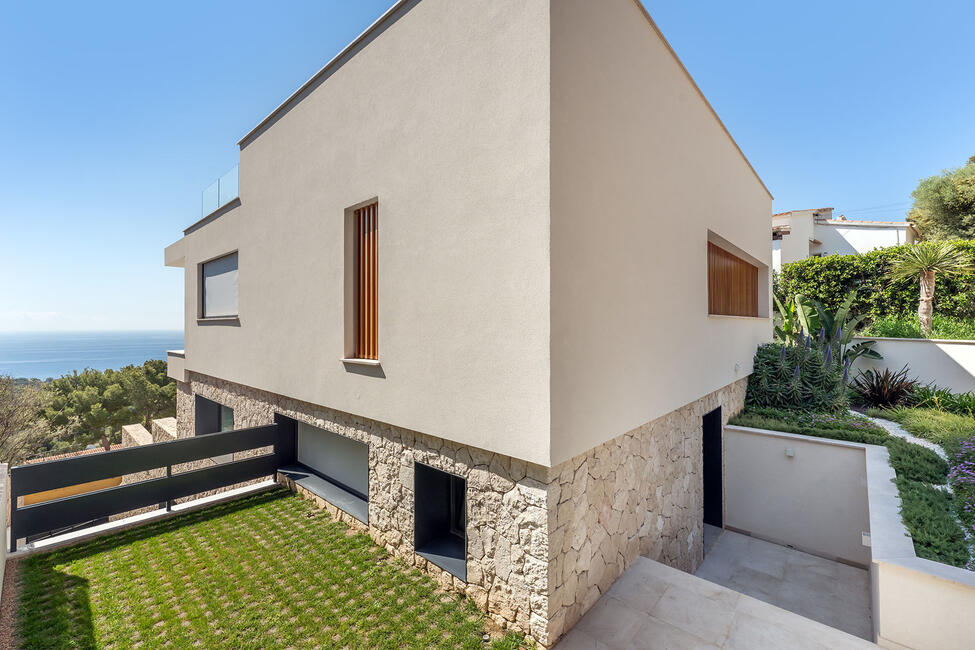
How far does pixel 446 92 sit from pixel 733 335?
8.63m

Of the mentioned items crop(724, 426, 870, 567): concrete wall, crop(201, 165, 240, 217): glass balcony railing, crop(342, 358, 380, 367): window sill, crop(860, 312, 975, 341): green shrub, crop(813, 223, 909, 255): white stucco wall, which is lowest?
crop(724, 426, 870, 567): concrete wall

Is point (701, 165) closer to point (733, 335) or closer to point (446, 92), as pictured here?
point (733, 335)

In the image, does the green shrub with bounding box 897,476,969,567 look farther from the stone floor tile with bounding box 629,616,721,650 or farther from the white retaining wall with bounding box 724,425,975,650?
the stone floor tile with bounding box 629,616,721,650

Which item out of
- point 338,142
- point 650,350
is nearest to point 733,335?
point 650,350

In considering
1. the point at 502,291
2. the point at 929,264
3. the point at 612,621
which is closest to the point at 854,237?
the point at 929,264

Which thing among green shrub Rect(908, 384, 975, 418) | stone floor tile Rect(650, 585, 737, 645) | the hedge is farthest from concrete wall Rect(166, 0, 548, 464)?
the hedge

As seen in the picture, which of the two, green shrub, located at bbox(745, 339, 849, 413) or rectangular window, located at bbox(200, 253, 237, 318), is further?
green shrub, located at bbox(745, 339, 849, 413)

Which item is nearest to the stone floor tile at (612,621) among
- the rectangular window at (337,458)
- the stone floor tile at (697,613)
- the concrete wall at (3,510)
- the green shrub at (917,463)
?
the stone floor tile at (697,613)

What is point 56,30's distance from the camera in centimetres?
1013

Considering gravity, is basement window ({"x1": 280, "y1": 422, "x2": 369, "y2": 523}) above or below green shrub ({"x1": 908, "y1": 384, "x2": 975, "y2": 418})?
below

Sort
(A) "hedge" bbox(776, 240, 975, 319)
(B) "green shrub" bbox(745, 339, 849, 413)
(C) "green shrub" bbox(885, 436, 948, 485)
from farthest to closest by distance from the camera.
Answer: (A) "hedge" bbox(776, 240, 975, 319)
(B) "green shrub" bbox(745, 339, 849, 413)
(C) "green shrub" bbox(885, 436, 948, 485)

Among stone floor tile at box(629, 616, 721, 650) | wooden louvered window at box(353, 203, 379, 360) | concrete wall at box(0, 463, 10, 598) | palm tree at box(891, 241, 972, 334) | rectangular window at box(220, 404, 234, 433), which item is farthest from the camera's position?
palm tree at box(891, 241, 972, 334)

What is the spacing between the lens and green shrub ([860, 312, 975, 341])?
506 inches

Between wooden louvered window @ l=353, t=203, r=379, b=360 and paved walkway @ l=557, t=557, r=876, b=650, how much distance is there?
4312 mm
